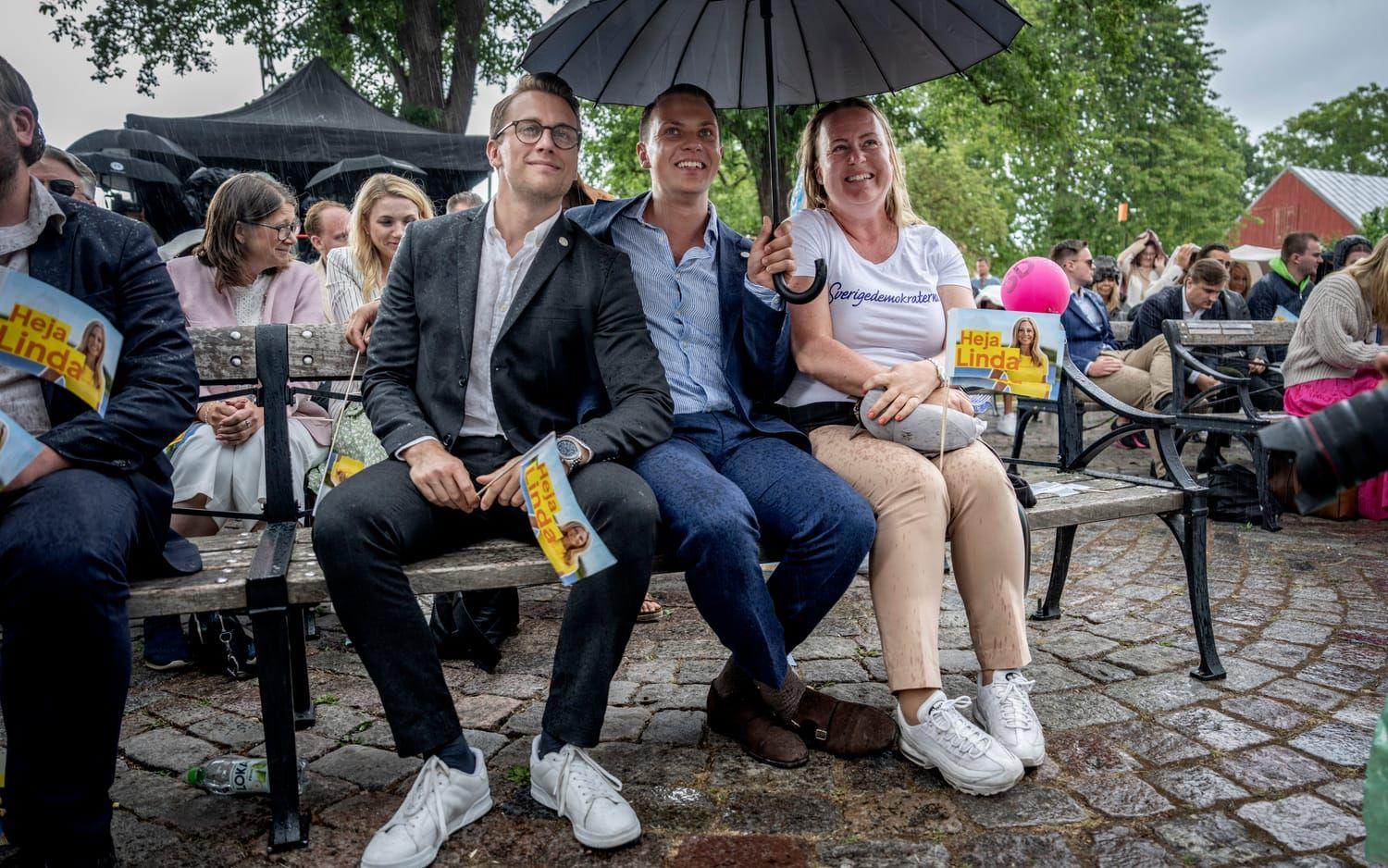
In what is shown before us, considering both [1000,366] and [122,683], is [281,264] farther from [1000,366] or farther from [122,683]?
[1000,366]

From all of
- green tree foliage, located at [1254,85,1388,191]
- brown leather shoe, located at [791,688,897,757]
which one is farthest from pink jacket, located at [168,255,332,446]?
green tree foliage, located at [1254,85,1388,191]

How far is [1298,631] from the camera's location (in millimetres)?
4012

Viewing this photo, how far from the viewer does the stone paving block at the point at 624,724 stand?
3064 millimetres

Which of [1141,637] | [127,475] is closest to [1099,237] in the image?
[1141,637]

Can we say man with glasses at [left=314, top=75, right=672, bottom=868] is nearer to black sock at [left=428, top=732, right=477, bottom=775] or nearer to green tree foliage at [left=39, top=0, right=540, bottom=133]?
black sock at [left=428, top=732, right=477, bottom=775]

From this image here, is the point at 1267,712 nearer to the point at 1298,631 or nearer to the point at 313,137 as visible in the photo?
the point at 1298,631

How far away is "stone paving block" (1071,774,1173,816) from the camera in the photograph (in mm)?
2520

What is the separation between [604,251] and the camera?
3.02 meters

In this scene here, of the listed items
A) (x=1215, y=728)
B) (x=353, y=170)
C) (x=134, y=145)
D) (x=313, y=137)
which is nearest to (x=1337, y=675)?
(x=1215, y=728)

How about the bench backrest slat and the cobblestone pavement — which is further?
the bench backrest slat

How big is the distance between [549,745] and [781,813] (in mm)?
605

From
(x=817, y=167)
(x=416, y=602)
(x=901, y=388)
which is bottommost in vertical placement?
(x=416, y=602)

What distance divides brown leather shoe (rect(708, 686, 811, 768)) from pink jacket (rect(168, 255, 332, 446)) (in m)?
2.06

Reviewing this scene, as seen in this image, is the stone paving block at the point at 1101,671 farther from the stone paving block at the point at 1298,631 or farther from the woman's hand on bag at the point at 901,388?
the woman's hand on bag at the point at 901,388
